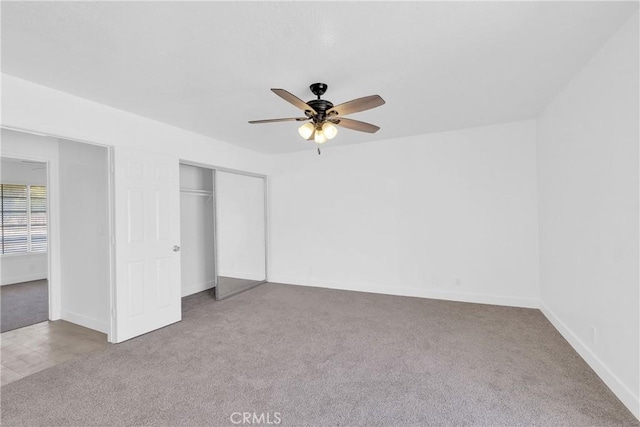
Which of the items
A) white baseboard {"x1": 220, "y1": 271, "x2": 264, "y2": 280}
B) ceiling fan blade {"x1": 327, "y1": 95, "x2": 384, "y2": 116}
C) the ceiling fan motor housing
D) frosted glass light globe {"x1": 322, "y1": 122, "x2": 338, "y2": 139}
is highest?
the ceiling fan motor housing

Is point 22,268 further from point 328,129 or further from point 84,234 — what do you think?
point 328,129

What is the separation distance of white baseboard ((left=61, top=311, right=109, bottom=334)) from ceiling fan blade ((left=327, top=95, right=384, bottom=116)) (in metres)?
3.51

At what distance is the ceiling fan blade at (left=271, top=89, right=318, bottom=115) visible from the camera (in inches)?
78.6

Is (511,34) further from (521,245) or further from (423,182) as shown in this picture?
(521,245)

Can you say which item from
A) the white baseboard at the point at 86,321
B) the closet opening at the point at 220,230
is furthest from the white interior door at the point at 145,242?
the closet opening at the point at 220,230

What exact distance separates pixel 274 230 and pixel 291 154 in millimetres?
1521

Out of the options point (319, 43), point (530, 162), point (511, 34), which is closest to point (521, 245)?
point (530, 162)

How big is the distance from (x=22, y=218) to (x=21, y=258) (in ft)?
2.84

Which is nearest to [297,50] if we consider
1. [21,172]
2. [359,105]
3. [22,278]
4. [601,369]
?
[359,105]

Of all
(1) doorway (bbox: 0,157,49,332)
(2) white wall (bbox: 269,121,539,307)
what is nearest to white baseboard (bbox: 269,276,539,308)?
(2) white wall (bbox: 269,121,539,307)

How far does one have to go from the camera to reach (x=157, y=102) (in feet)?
9.70

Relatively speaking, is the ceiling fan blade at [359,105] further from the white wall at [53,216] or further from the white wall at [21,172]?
the white wall at [21,172]

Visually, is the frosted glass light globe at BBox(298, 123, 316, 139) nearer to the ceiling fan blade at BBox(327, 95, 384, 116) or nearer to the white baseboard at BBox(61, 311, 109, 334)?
the ceiling fan blade at BBox(327, 95, 384, 116)

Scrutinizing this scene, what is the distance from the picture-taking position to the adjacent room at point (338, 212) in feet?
6.17
